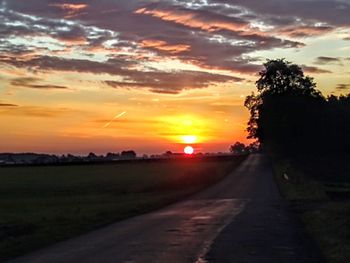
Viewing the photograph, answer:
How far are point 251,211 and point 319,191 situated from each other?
36.5ft

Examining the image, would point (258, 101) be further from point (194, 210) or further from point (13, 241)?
point (13, 241)

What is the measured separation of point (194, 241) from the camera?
53.5 feet

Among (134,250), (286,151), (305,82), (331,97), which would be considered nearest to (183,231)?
(134,250)

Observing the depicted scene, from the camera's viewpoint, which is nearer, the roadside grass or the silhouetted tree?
the roadside grass

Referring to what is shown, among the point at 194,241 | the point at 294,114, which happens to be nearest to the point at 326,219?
the point at 194,241

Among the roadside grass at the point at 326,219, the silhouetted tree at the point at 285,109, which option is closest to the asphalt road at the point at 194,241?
the roadside grass at the point at 326,219

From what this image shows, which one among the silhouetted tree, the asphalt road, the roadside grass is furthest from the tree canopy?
the asphalt road

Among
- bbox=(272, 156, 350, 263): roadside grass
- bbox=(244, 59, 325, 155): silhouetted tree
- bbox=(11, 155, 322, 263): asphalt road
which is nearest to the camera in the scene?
bbox=(11, 155, 322, 263): asphalt road

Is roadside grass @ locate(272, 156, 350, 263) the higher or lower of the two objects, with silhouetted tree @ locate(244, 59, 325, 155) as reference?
lower

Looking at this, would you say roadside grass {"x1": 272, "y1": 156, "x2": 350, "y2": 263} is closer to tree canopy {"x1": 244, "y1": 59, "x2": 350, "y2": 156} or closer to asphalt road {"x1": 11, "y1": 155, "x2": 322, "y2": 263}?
asphalt road {"x1": 11, "y1": 155, "x2": 322, "y2": 263}

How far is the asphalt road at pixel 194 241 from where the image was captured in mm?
13844

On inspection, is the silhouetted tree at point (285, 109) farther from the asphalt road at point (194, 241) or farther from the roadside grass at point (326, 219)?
the asphalt road at point (194, 241)

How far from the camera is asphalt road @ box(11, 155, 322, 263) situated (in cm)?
1384

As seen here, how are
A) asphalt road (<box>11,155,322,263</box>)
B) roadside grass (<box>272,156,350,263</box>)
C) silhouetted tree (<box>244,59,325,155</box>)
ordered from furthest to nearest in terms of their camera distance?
silhouetted tree (<box>244,59,325,155</box>) → roadside grass (<box>272,156,350,263</box>) → asphalt road (<box>11,155,322,263</box>)
